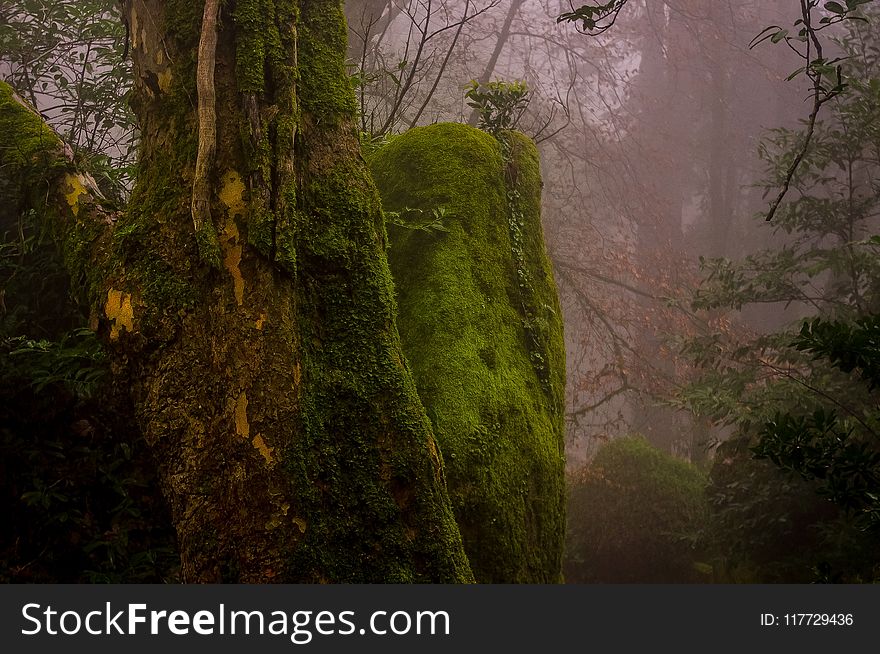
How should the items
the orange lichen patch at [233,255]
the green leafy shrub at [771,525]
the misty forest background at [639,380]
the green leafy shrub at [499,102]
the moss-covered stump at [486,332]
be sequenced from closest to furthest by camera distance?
the orange lichen patch at [233,255] < the misty forest background at [639,380] < the moss-covered stump at [486,332] < the green leafy shrub at [499,102] < the green leafy shrub at [771,525]

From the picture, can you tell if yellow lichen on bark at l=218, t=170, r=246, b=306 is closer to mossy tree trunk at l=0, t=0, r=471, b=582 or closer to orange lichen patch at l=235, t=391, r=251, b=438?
mossy tree trunk at l=0, t=0, r=471, b=582

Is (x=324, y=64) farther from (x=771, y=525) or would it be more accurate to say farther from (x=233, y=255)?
(x=771, y=525)

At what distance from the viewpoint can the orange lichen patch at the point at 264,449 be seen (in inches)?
87.1

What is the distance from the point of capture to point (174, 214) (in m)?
2.52

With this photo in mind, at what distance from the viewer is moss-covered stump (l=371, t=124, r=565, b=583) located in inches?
135

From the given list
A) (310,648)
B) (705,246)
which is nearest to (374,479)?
(310,648)

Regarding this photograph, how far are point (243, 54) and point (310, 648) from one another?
2302 millimetres

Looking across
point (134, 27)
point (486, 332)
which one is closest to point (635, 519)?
point (486, 332)

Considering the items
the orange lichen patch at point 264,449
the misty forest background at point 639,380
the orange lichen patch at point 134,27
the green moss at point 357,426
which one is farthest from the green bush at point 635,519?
the orange lichen patch at point 134,27

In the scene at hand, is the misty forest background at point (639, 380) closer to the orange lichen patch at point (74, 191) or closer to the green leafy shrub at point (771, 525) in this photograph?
the green leafy shrub at point (771, 525)

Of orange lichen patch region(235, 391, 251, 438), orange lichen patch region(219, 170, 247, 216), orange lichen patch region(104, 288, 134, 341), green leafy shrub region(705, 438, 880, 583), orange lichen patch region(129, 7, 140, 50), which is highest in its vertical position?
orange lichen patch region(129, 7, 140, 50)

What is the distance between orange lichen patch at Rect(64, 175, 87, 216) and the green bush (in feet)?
22.7

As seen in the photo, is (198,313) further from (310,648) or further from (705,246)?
(705,246)

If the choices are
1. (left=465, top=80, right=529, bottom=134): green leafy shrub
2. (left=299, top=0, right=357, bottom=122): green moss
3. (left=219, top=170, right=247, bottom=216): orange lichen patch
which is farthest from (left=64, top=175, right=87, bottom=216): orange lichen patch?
(left=465, top=80, right=529, bottom=134): green leafy shrub
